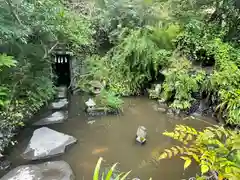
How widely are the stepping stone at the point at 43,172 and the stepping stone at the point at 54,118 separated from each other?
1.18 metres

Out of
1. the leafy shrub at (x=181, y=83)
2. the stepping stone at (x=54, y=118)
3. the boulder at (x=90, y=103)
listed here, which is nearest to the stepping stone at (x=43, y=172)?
the stepping stone at (x=54, y=118)

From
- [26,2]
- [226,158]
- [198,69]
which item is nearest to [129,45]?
[198,69]

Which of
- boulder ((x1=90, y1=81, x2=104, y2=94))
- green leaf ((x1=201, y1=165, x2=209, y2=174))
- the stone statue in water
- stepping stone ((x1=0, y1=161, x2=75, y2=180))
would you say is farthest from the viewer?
boulder ((x1=90, y1=81, x2=104, y2=94))

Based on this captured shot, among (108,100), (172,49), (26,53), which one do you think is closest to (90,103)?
(108,100)

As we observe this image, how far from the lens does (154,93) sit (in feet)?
19.3

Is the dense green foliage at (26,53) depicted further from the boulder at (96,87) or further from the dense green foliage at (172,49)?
the dense green foliage at (172,49)

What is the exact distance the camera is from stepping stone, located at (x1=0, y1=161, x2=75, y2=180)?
3515 millimetres

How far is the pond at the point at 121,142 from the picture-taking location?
380cm

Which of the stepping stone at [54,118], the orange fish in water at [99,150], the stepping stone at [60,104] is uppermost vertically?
the stepping stone at [60,104]

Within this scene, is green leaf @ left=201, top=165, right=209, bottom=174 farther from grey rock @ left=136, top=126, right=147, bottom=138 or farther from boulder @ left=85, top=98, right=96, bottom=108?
boulder @ left=85, top=98, right=96, bottom=108

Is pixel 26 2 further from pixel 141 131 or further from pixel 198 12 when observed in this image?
pixel 198 12

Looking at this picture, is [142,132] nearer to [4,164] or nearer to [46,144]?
[46,144]

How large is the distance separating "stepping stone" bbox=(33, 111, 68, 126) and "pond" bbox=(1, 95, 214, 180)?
111 mm

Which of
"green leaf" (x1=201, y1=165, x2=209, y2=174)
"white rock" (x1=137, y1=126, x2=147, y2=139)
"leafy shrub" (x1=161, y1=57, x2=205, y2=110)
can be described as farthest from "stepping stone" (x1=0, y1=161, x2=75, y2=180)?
"leafy shrub" (x1=161, y1=57, x2=205, y2=110)
